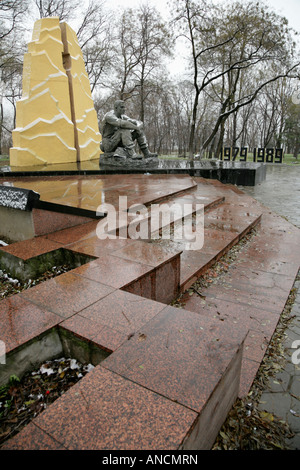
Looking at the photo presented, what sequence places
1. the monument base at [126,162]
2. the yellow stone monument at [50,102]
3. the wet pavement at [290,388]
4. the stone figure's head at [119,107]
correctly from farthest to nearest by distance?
the yellow stone monument at [50,102] < the monument base at [126,162] < the stone figure's head at [119,107] < the wet pavement at [290,388]

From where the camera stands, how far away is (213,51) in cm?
1791

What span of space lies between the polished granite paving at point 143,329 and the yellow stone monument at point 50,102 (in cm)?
997

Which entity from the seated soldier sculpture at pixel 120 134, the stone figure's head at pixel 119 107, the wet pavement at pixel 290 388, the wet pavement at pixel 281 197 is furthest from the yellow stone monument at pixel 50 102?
the wet pavement at pixel 290 388

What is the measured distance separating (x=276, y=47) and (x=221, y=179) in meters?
9.88

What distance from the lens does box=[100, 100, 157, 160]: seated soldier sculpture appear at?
10523 millimetres

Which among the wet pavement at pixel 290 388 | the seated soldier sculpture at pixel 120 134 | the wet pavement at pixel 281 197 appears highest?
the seated soldier sculpture at pixel 120 134

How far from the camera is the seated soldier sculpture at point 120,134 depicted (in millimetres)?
10523

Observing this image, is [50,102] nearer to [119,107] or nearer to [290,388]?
[119,107]

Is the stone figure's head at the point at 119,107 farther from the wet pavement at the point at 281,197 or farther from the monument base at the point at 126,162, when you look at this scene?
the wet pavement at the point at 281,197

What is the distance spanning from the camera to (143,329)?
5.86ft

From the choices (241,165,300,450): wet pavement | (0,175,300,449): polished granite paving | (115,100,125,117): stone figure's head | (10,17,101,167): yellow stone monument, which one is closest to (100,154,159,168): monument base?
(115,100,125,117): stone figure's head
